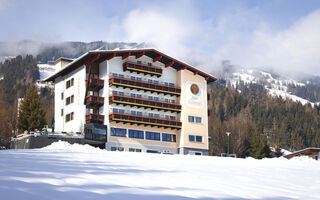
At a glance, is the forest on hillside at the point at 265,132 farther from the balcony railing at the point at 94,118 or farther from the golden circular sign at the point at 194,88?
the balcony railing at the point at 94,118

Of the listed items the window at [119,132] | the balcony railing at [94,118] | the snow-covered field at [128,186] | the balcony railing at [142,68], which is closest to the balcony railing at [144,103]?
the balcony railing at [94,118]

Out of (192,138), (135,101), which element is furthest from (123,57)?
(192,138)

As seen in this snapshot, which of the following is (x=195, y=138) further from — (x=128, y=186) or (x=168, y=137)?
(x=128, y=186)

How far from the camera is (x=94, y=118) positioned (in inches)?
2847

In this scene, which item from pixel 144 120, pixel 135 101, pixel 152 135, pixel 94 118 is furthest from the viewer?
pixel 152 135

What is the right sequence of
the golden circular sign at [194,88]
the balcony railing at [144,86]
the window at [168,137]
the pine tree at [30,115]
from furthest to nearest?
the pine tree at [30,115] → the golden circular sign at [194,88] → the window at [168,137] → the balcony railing at [144,86]

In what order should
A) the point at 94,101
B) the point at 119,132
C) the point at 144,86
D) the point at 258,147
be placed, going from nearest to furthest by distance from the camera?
the point at 94,101 → the point at 119,132 → the point at 144,86 → the point at 258,147

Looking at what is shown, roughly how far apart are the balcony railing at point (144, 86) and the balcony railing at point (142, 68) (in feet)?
5.87

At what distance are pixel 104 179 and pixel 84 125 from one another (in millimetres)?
55513

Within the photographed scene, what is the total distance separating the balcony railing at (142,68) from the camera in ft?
246

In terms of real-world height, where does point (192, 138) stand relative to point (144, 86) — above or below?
below

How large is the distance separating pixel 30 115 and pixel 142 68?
2625cm

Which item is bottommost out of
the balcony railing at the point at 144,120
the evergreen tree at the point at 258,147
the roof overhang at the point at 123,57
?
the evergreen tree at the point at 258,147

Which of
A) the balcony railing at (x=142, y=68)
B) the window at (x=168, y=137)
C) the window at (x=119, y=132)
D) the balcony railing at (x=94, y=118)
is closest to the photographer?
the balcony railing at (x=94, y=118)
